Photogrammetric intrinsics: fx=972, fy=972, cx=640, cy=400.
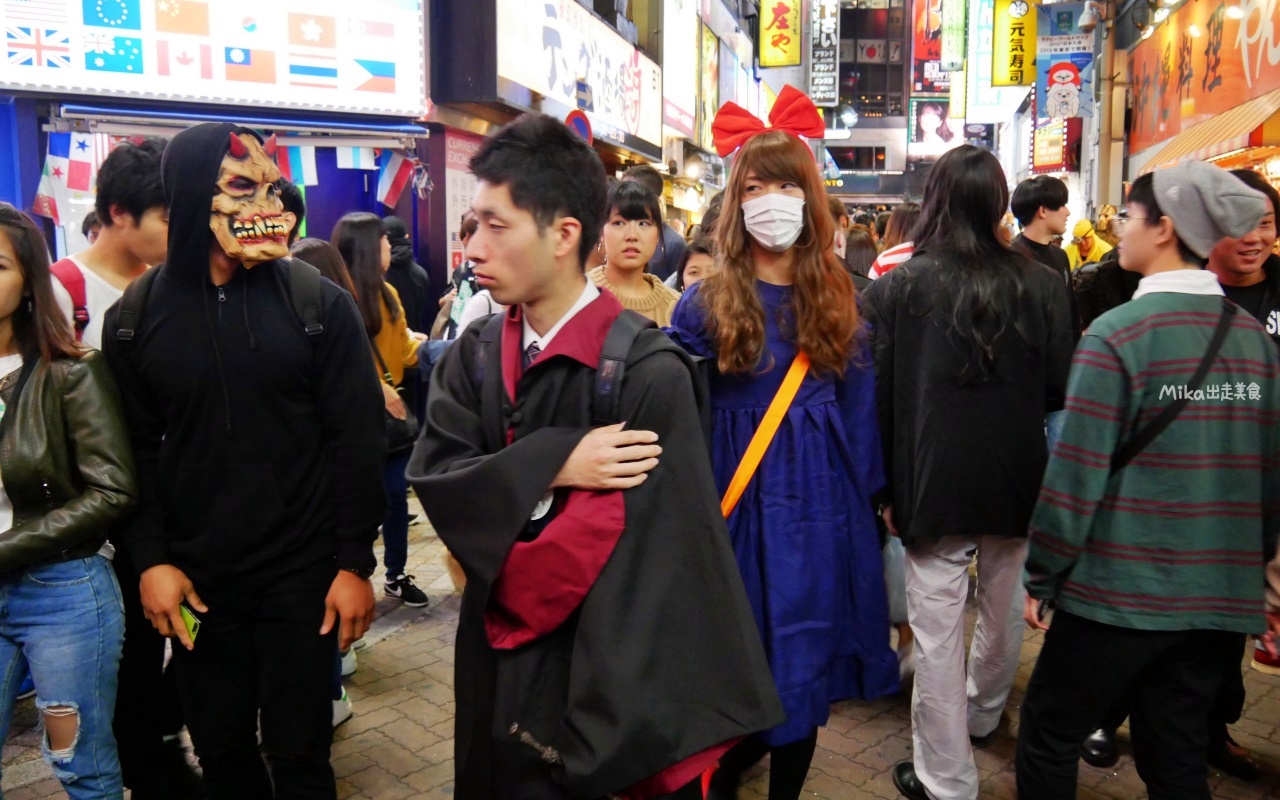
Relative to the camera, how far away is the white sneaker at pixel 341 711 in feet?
13.8

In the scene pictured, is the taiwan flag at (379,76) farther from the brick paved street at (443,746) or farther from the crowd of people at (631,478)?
the crowd of people at (631,478)

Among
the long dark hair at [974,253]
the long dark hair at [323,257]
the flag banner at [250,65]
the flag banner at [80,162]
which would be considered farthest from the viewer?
the flag banner at [250,65]

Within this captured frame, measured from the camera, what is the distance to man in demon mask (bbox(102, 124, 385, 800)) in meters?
2.64

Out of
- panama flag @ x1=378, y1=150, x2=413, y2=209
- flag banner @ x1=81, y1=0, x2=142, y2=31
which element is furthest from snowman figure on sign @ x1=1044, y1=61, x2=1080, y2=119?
flag banner @ x1=81, y1=0, x2=142, y2=31

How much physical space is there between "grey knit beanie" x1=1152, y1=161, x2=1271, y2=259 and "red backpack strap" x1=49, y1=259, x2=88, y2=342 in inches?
136

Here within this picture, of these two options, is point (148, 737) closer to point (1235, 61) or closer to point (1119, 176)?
point (1235, 61)

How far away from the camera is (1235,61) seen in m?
10.6

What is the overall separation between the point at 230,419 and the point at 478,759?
1.20 m

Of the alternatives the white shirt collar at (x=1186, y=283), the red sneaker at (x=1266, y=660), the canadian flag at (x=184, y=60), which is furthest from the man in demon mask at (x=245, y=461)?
the canadian flag at (x=184, y=60)

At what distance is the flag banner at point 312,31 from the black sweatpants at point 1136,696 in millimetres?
7841

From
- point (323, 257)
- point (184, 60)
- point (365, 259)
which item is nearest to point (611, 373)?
point (323, 257)

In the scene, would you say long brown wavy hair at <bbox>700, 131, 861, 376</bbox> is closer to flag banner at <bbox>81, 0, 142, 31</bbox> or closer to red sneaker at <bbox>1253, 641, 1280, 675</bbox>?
red sneaker at <bbox>1253, 641, 1280, 675</bbox>

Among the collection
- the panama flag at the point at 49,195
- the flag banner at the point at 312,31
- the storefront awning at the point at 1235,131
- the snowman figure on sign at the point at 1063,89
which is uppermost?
the snowman figure on sign at the point at 1063,89

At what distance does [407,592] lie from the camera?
18.7ft
